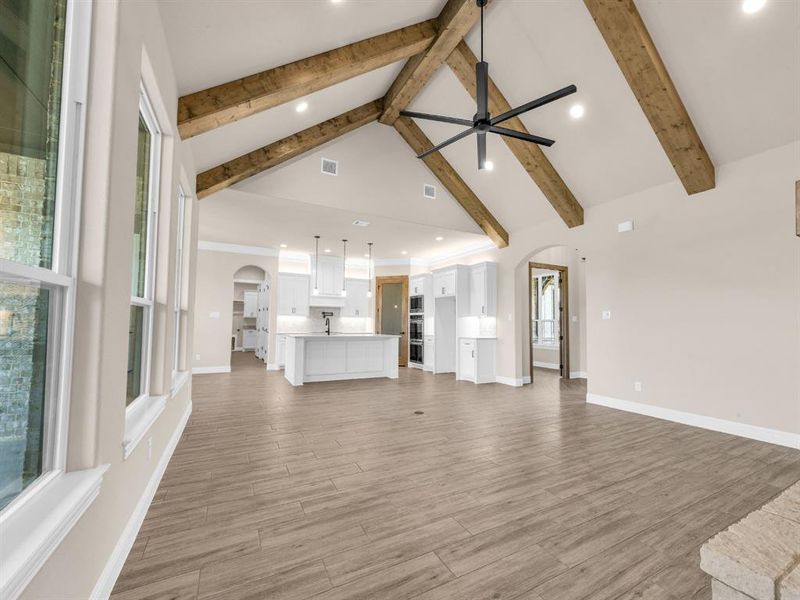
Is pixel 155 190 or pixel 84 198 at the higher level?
pixel 155 190

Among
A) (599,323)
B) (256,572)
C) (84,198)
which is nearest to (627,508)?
(256,572)

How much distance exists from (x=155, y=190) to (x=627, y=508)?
3823mm

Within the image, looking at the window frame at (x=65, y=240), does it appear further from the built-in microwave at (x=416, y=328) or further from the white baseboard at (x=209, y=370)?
the built-in microwave at (x=416, y=328)

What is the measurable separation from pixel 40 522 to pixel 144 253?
72.1 inches

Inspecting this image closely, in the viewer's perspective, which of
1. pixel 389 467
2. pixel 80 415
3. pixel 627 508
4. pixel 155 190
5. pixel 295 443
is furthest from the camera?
pixel 295 443

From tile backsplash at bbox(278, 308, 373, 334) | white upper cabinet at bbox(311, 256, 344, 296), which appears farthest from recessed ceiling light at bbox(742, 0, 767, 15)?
tile backsplash at bbox(278, 308, 373, 334)

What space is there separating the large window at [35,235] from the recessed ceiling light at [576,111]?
4.77m

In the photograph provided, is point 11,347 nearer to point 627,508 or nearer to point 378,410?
point 627,508

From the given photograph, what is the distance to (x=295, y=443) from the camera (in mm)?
3549

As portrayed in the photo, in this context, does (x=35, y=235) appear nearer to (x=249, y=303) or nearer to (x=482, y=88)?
(x=482, y=88)

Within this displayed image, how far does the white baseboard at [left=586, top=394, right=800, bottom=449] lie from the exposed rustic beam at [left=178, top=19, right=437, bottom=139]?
5.30 metres

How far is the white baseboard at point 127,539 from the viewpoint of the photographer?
1.50 meters

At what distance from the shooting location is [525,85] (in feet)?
15.2

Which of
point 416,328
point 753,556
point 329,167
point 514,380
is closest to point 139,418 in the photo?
point 753,556
